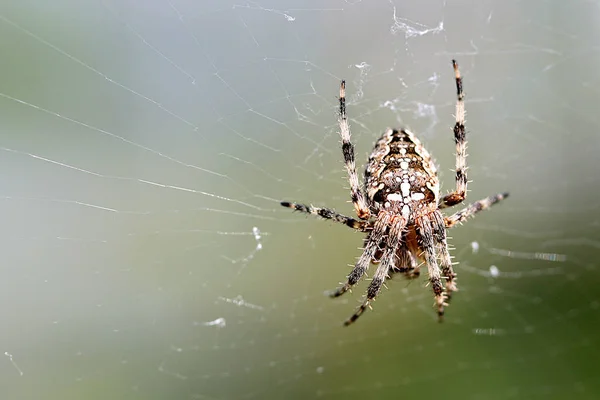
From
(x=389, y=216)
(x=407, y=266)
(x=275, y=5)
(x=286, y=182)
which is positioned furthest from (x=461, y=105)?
(x=286, y=182)

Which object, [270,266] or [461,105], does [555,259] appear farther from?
[461,105]

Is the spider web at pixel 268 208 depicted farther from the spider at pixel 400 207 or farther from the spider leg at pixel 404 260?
the spider leg at pixel 404 260

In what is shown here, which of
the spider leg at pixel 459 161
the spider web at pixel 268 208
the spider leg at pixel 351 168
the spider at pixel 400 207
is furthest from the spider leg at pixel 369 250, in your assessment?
the spider web at pixel 268 208

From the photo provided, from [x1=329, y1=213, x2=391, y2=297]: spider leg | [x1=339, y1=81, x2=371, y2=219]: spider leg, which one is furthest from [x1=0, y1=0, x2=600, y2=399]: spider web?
[x1=329, y1=213, x2=391, y2=297]: spider leg

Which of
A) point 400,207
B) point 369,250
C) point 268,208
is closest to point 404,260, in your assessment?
point 369,250

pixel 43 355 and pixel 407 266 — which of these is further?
pixel 43 355

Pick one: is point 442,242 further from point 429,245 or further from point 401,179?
point 401,179

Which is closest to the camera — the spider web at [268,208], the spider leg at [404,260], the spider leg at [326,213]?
the spider leg at [326,213]
